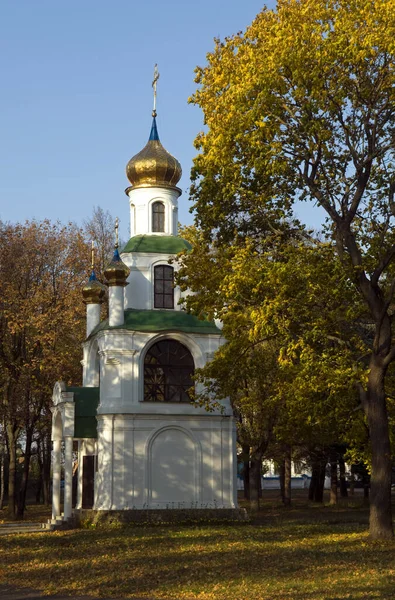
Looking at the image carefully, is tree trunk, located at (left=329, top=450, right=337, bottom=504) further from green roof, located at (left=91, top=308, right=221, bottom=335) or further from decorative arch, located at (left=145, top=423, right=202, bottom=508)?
green roof, located at (left=91, top=308, right=221, bottom=335)

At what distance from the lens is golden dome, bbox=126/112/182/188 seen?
112 ft

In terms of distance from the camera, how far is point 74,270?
4003 centimetres

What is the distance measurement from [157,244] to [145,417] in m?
7.05

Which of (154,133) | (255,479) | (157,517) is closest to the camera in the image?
(157,517)

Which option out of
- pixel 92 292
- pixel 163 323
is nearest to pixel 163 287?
pixel 163 323

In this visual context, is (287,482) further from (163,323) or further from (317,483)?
(163,323)

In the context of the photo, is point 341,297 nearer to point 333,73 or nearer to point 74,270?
point 333,73

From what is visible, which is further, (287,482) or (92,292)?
(287,482)

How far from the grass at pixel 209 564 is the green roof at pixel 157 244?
11.2 meters

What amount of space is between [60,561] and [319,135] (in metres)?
11.6

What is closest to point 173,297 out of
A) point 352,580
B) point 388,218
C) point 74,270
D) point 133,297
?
point 133,297

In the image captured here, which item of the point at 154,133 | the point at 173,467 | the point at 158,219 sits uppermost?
the point at 154,133

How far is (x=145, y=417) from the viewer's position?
97.7 ft

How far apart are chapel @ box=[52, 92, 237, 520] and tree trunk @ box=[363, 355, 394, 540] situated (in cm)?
977
